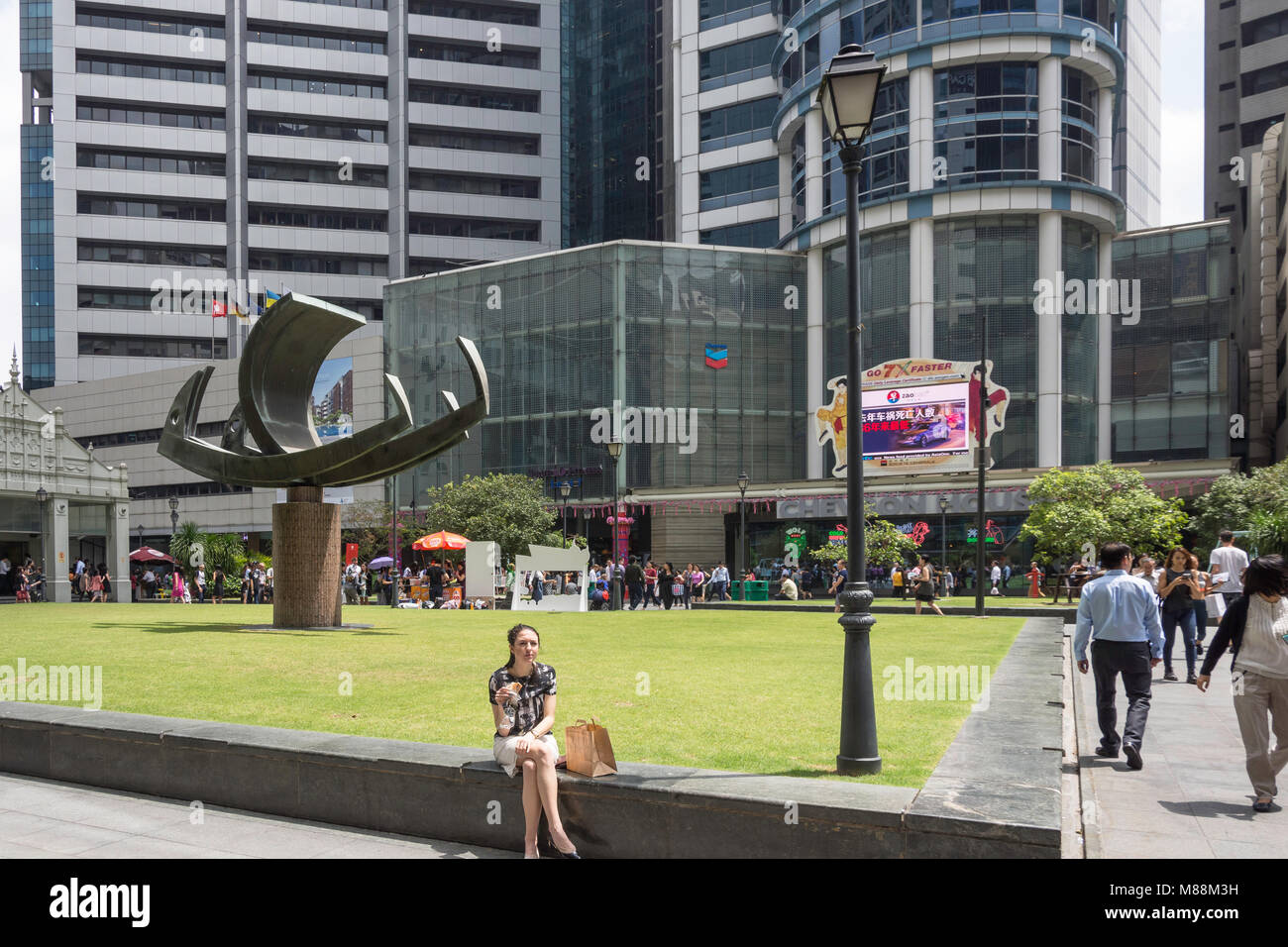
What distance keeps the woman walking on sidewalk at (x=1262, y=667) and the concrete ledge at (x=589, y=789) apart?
132 cm

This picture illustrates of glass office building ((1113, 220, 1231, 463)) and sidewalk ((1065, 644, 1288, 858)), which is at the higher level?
glass office building ((1113, 220, 1231, 463))

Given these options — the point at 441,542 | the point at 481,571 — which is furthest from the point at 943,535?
the point at 481,571

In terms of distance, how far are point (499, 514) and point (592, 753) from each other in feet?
132

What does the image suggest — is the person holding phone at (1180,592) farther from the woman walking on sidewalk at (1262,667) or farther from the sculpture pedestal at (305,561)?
the sculpture pedestal at (305,561)

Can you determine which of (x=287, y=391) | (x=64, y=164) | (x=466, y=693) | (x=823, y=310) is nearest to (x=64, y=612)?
(x=287, y=391)

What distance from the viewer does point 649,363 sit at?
52688 mm

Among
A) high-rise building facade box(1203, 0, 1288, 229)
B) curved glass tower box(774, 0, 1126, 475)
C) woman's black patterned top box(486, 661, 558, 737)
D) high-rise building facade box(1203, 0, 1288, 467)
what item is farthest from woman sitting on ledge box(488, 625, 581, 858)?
high-rise building facade box(1203, 0, 1288, 229)

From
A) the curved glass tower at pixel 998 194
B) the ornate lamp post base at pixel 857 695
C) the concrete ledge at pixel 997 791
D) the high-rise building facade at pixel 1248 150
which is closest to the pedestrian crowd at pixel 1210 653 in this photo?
the concrete ledge at pixel 997 791

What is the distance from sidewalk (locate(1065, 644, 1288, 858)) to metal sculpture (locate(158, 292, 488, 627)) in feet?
38.3

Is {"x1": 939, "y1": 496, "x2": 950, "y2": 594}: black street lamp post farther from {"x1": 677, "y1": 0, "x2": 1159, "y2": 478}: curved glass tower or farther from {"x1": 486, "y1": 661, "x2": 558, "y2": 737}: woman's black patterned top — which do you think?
{"x1": 486, "y1": 661, "x2": 558, "y2": 737}: woman's black patterned top

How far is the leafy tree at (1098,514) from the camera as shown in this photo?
31328 mm

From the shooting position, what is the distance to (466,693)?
33.5 ft

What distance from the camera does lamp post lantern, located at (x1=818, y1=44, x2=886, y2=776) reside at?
6633mm

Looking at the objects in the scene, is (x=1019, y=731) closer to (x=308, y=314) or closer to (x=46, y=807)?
(x=46, y=807)
